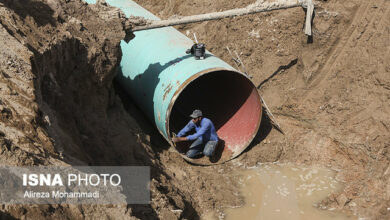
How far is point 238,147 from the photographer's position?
801cm

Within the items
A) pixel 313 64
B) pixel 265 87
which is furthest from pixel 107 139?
pixel 313 64

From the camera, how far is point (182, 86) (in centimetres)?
685

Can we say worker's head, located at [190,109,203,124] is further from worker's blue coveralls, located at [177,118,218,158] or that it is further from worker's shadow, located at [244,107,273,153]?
worker's shadow, located at [244,107,273,153]

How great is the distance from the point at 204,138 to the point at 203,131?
12.7 inches

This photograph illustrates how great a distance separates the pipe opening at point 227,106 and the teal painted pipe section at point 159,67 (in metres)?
0.67

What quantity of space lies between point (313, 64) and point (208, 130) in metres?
2.63

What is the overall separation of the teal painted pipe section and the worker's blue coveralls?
1.82 feet

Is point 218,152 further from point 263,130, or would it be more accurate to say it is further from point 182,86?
point 182,86

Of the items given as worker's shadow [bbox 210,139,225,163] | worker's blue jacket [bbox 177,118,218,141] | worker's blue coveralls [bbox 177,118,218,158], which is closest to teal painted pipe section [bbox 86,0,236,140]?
worker's blue jacket [bbox 177,118,218,141]

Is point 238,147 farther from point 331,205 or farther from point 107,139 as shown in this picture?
point 107,139

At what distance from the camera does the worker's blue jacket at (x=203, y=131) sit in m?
7.49

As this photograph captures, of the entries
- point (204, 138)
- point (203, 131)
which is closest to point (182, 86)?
point (203, 131)

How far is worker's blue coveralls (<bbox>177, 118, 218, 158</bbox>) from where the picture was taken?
7531 mm

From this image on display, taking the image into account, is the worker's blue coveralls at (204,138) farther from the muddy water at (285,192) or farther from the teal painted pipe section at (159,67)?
the muddy water at (285,192)
